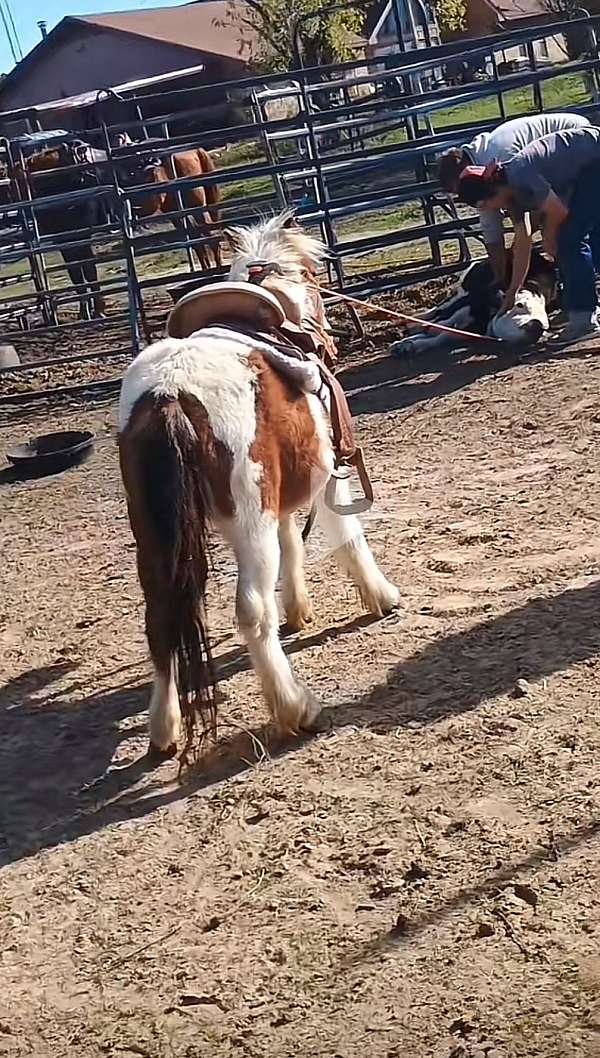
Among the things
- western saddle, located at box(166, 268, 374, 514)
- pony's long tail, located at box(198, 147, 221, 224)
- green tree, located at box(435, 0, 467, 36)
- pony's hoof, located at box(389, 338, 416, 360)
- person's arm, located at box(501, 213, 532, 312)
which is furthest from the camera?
green tree, located at box(435, 0, 467, 36)

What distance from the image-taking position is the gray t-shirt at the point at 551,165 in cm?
730

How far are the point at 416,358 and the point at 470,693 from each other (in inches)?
193

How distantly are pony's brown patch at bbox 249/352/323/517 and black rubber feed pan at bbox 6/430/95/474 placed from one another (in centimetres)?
369

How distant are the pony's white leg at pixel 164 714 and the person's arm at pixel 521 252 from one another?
15.6ft

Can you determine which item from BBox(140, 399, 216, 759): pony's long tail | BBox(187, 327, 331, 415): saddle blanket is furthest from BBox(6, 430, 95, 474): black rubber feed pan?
BBox(140, 399, 216, 759): pony's long tail

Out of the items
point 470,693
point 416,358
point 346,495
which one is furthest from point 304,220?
point 470,693

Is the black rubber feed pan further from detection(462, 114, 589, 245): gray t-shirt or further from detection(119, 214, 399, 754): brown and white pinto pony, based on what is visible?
detection(119, 214, 399, 754): brown and white pinto pony

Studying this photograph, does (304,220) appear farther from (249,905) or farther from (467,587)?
(249,905)

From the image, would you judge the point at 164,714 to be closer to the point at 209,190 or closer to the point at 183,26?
the point at 209,190

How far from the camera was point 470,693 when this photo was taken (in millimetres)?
3807

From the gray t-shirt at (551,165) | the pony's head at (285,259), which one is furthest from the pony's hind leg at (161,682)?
the gray t-shirt at (551,165)

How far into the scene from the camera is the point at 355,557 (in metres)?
4.50

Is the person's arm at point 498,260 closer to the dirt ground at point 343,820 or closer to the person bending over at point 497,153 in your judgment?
the person bending over at point 497,153

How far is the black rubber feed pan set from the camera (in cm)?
745
